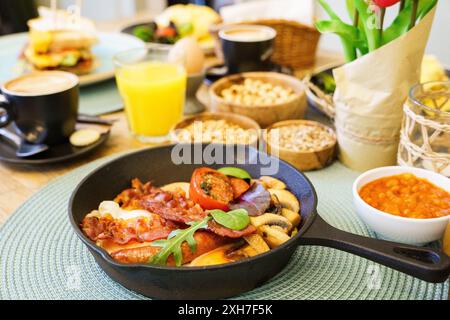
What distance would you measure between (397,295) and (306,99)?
2.57 feet

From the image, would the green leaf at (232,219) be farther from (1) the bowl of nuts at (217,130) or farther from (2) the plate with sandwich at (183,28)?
(2) the plate with sandwich at (183,28)

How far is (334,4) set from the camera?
323 cm

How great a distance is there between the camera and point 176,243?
2.79 feet

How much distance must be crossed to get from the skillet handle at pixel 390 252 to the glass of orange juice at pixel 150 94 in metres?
0.77

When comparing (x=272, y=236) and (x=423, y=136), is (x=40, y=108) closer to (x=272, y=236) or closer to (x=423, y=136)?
(x=272, y=236)

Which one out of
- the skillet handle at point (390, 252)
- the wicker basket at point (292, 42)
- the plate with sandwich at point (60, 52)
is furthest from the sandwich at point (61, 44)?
the skillet handle at point (390, 252)

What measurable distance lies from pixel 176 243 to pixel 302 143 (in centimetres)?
58

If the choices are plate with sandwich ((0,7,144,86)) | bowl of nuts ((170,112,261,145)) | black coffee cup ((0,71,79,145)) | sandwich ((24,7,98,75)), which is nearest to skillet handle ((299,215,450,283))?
bowl of nuts ((170,112,261,145))

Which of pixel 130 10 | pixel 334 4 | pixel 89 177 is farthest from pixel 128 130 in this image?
pixel 130 10

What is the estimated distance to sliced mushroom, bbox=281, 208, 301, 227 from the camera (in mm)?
969

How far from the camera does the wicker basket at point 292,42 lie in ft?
6.19


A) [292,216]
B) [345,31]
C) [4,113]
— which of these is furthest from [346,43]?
[4,113]

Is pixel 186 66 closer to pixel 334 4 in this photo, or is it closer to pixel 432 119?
pixel 432 119

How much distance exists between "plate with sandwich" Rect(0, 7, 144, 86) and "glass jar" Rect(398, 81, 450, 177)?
111cm
